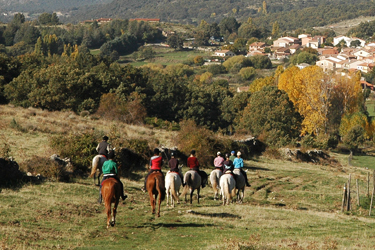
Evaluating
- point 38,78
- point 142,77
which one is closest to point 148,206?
Result: point 38,78

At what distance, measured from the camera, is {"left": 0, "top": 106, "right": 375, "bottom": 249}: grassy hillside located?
13438mm

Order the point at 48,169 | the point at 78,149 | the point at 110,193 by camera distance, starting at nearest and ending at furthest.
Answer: the point at 110,193
the point at 48,169
the point at 78,149

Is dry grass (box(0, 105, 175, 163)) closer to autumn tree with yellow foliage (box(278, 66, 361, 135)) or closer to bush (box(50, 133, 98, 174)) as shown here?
bush (box(50, 133, 98, 174))

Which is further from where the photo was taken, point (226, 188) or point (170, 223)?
point (226, 188)

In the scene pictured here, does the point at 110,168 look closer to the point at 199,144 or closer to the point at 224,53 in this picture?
the point at 199,144

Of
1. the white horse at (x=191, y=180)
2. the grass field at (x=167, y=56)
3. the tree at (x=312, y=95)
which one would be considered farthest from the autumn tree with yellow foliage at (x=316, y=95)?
the grass field at (x=167, y=56)

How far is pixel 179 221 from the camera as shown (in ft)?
53.7

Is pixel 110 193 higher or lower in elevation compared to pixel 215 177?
higher

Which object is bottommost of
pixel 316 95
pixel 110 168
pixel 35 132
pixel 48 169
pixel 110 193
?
pixel 316 95

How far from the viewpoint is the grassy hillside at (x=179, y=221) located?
1344 centimetres

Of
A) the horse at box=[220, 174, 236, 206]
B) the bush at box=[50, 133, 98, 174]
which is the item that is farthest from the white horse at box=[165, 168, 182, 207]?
the bush at box=[50, 133, 98, 174]

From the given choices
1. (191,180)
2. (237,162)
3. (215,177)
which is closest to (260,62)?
(237,162)

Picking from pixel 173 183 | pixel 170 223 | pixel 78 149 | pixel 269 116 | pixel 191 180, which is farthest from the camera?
pixel 269 116

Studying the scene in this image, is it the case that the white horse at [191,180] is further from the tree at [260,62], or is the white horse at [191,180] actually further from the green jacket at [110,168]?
the tree at [260,62]
